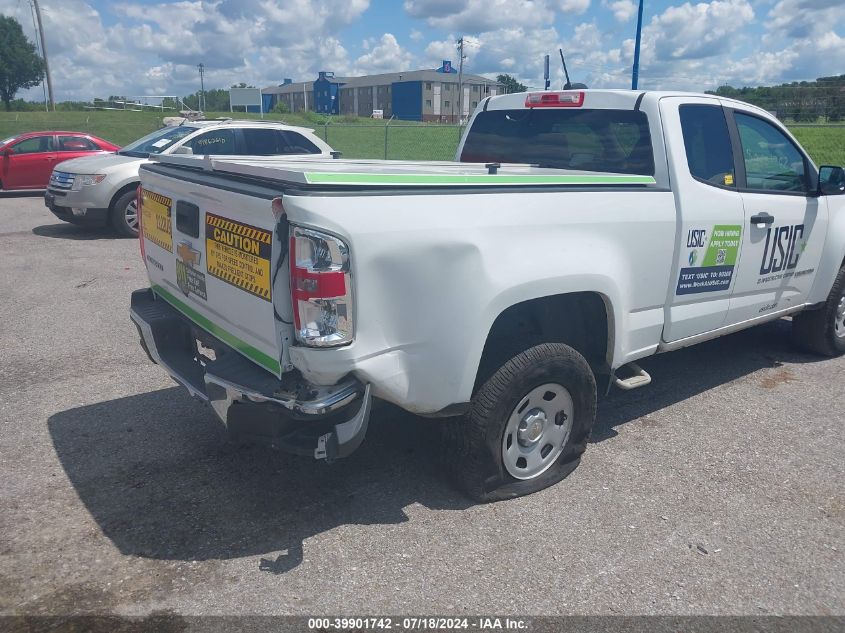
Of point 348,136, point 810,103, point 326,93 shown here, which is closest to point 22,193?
point 810,103

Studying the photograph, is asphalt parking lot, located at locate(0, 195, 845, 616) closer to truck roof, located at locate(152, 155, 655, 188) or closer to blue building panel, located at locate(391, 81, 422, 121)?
truck roof, located at locate(152, 155, 655, 188)

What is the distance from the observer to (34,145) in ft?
53.0

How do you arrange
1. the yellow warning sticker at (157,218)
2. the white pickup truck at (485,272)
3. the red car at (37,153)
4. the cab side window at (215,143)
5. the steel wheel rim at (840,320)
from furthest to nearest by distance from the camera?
the red car at (37,153) → the cab side window at (215,143) → the steel wheel rim at (840,320) → the yellow warning sticker at (157,218) → the white pickup truck at (485,272)

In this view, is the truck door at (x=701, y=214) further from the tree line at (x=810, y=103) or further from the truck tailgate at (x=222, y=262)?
the tree line at (x=810, y=103)

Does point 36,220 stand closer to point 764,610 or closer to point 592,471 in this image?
point 592,471

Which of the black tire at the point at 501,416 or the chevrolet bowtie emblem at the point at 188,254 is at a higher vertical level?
the chevrolet bowtie emblem at the point at 188,254

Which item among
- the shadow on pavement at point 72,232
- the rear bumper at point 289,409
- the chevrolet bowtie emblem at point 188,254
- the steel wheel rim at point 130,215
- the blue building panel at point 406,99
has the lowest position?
the shadow on pavement at point 72,232

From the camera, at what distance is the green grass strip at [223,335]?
3053 mm

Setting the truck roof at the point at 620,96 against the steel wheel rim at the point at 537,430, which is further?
the truck roof at the point at 620,96

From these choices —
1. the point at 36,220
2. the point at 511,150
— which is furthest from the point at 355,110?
the point at 511,150

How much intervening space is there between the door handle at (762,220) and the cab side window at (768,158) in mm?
198

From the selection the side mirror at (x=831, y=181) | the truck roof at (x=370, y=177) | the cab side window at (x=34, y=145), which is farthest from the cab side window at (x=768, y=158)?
the cab side window at (x=34, y=145)

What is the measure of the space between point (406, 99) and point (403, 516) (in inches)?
3874

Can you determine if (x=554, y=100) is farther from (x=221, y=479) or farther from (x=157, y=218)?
(x=221, y=479)
